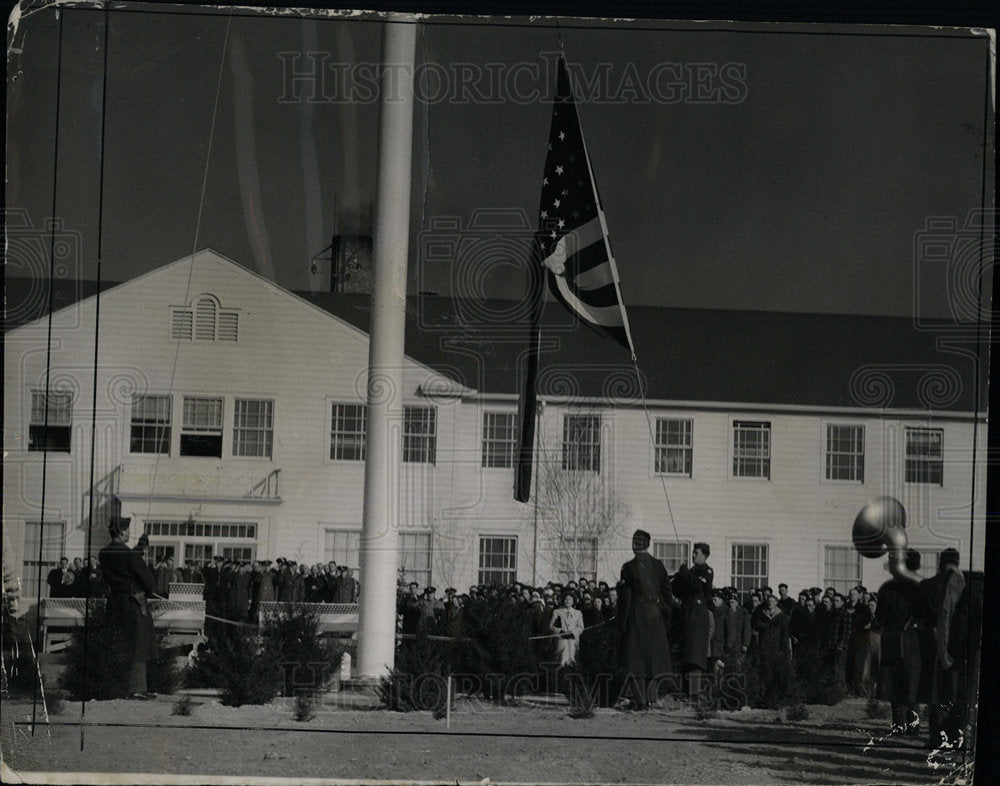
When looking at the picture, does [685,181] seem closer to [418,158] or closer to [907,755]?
[418,158]

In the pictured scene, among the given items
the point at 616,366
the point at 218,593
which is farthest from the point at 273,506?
the point at 616,366

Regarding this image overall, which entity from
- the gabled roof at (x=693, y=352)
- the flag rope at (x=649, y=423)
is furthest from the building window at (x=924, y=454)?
the flag rope at (x=649, y=423)

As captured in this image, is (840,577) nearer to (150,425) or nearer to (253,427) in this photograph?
(253,427)

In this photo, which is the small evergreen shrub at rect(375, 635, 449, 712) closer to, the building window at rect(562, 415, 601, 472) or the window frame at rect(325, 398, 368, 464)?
the window frame at rect(325, 398, 368, 464)

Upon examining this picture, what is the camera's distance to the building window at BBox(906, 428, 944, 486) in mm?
5023

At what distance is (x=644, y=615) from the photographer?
5039mm

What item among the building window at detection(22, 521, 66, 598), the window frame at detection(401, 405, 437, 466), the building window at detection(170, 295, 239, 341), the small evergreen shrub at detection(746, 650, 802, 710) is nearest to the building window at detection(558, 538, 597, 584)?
the window frame at detection(401, 405, 437, 466)

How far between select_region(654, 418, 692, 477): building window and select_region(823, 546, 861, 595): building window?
0.71 meters

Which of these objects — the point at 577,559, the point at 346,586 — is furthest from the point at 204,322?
the point at 577,559

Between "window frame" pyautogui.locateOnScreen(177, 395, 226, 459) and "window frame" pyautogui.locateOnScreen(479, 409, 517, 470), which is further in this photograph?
"window frame" pyautogui.locateOnScreen(479, 409, 517, 470)

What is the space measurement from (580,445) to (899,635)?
1625mm

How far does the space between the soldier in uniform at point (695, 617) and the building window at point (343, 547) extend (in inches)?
54.8

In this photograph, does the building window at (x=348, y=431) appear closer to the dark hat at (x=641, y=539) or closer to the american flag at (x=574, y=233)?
the american flag at (x=574, y=233)

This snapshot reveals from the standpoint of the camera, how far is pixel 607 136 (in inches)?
199
